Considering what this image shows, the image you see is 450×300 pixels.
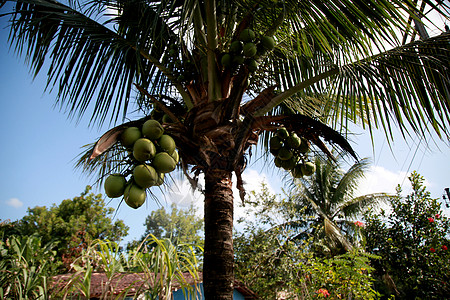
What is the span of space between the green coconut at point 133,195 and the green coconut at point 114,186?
4 cm

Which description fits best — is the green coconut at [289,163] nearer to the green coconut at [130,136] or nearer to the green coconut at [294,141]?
the green coconut at [294,141]

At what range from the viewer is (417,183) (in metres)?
7.59

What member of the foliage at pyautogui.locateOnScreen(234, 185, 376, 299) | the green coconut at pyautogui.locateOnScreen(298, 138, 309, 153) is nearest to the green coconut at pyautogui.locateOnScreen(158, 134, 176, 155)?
the green coconut at pyautogui.locateOnScreen(298, 138, 309, 153)

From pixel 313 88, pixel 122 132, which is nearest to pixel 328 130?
pixel 313 88

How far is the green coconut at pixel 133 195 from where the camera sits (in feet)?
5.68

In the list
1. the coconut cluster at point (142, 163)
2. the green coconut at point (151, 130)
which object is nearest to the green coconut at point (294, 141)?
the coconut cluster at point (142, 163)

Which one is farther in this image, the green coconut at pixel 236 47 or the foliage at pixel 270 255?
the foliage at pixel 270 255

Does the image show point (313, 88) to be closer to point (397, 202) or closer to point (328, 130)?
point (328, 130)

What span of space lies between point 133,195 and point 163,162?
248 mm

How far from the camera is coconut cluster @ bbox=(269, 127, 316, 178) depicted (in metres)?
2.79

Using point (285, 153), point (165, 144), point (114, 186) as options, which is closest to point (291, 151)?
point (285, 153)

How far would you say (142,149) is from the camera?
1.75m

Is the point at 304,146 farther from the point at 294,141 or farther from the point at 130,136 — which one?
the point at 130,136

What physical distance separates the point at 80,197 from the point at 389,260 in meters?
14.5
